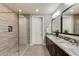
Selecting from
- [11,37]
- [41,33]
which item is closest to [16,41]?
[11,37]

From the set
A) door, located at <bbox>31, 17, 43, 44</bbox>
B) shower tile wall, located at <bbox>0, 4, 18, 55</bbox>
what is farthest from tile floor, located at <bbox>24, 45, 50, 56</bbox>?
shower tile wall, located at <bbox>0, 4, 18, 55</bbox>

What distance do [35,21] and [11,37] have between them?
1353mm

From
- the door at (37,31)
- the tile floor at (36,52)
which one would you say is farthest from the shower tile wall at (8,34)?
the door at (37,31)

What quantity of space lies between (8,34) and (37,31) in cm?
131

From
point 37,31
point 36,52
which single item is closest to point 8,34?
point 37,31

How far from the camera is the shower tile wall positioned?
189 inches

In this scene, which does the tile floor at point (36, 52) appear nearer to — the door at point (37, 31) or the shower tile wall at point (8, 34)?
the door at point (37, 31)

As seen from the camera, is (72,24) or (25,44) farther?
(25,44)

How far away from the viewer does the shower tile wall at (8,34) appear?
15.7 ft

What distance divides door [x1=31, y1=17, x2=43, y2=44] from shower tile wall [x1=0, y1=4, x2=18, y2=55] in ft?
2.71

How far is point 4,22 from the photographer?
5.14m

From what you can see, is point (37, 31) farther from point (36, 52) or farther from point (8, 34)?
point (36, 52)

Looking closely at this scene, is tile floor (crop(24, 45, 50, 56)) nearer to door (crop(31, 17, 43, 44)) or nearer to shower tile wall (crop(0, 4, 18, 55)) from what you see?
door (crop(31, 17, 43, 44))

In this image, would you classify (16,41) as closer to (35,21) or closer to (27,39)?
(27,39)
